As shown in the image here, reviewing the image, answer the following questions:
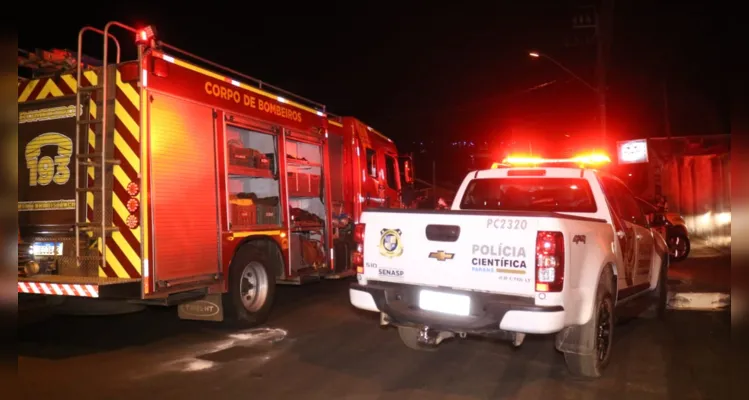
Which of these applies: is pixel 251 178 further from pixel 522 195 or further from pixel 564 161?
pixel 564 161

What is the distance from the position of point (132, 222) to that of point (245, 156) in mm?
2151

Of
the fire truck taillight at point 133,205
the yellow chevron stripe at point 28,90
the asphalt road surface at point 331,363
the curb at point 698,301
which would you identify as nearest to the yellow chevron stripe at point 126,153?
the fire truck taillight at point 133,205

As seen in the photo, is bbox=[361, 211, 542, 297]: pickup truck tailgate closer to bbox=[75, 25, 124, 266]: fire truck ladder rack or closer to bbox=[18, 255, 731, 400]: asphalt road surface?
bbox=[18, 255, 731, 400]: asphalt road surface

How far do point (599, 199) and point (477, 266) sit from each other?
2.06m

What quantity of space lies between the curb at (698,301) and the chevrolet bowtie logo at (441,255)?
5.75 m

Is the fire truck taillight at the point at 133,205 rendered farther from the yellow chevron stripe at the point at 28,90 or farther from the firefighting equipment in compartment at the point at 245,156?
the yellow chevron stripe at the point at 28,90

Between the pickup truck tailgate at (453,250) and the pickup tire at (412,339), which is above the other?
the pickup truck tailgate at (453,250)

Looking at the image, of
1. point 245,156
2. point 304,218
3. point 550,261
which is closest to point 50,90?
point 245,156

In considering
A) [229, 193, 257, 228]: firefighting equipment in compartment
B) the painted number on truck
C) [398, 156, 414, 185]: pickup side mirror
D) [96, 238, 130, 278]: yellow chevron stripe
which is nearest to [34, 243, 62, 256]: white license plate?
[96, 238, 130, 278]: yellow chevron stripe

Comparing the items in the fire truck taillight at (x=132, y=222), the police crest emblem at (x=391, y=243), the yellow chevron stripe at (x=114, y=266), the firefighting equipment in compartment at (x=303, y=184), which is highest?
the firefighting equipment in compartment at (x=303, y=184)

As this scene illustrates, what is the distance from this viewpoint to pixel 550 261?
4492 mm

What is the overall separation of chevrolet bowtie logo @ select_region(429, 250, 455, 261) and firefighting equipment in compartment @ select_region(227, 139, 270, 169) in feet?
11.7

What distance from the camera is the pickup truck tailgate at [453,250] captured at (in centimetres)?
461

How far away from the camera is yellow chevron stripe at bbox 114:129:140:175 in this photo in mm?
6016
